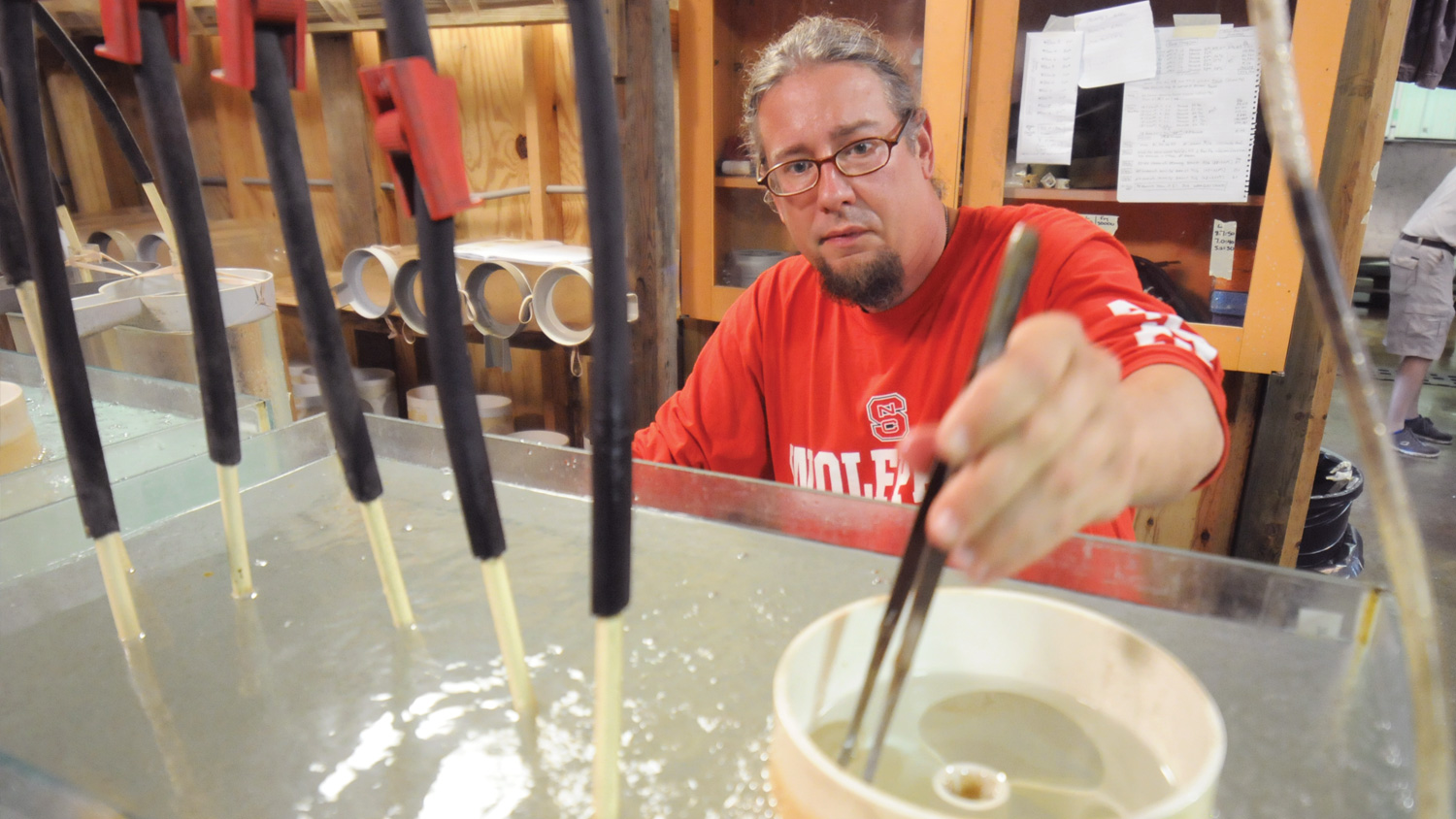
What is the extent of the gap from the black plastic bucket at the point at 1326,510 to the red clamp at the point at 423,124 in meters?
2.37

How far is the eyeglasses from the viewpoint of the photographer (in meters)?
1.35

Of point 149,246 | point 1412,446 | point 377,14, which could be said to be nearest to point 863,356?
point 377,14

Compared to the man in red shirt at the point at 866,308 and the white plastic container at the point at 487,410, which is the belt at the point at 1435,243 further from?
the white plastic container at the point at 487,410

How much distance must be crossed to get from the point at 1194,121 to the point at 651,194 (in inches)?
54.1

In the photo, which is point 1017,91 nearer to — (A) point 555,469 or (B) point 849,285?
(B) point 849,285

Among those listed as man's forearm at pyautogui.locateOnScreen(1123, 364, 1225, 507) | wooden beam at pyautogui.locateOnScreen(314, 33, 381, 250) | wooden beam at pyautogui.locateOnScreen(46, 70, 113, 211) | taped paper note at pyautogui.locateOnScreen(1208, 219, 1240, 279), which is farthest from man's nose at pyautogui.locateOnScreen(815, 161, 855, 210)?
wooden beam at pyautogui.locateOnScreen(46, 70, 113, 211)

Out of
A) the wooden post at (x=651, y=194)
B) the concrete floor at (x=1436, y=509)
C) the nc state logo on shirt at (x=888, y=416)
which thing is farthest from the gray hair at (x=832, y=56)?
the concrete floor at (x=1436, y=509)

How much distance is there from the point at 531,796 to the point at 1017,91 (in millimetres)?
2118

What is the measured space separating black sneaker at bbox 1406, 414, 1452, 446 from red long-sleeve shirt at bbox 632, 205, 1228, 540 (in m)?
3.65

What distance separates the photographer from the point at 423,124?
1.20 ft

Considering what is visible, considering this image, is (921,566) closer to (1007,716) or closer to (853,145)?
(1007,716)

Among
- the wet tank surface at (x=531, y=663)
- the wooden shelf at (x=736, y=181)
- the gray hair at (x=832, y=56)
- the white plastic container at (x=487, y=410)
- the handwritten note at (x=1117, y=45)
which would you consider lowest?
the white plastic container at (x=487, y=410)

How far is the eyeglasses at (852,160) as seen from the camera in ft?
4.43

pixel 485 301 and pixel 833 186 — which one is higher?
pixel 833 186
